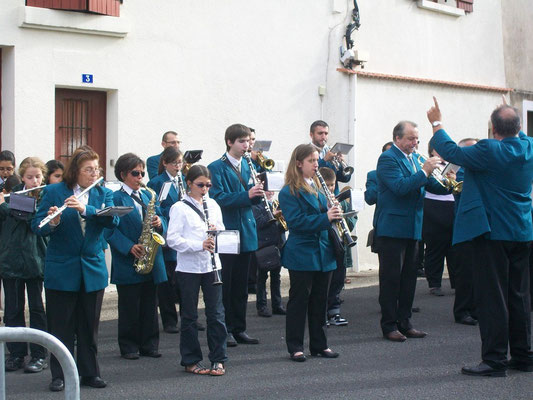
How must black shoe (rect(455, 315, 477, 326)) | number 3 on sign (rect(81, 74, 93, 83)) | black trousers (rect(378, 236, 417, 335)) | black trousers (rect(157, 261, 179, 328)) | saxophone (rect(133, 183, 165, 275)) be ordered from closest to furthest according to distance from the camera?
saxophone (rect(133, 183, 165, 275))
black trousers (rect(378, 236, 417, 335))
black trousers (rect(157, 261, 179, 328))
black shoe (rect(455, 315, 477, 326))
number 3 on sign (rect(81, 74, 93, 83))

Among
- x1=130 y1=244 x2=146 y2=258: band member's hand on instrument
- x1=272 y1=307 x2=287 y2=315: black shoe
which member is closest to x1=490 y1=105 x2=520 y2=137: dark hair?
x1=130 y1=244 x2=146 y2=258: band member's hand on instrument

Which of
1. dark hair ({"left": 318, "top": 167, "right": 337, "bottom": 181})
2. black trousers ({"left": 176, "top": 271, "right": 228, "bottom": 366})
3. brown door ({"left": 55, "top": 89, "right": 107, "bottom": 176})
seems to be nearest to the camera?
black trousers ({"left": 176, "top": 271, "right": 228, "bottom": 366})

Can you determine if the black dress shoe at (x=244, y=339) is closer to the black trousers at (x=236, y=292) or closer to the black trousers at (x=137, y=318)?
the black trousers at (x=236, y=292)

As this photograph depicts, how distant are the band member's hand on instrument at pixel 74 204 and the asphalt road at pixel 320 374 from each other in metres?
1.41

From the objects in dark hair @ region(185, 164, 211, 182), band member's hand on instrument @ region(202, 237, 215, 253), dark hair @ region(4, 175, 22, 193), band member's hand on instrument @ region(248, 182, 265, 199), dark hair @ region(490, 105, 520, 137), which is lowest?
band member's hand on instrument @ region(202, 237, 215, 253)

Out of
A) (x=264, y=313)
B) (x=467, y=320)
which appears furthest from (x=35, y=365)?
(x=467, y=320)

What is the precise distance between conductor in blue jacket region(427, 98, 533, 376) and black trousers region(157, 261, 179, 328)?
10.3 feet

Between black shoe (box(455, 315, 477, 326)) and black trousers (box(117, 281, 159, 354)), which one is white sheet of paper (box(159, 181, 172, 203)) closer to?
black trousers (box(117, 281, 159, 354))

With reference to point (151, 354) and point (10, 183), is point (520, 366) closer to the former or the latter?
point (151, 354)

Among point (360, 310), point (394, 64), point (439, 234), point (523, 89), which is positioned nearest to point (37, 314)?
point (360, 310)

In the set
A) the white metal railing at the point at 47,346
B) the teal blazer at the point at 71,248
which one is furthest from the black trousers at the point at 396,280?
the white metal railing at the point at 47,346

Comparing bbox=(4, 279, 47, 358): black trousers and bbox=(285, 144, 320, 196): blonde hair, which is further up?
bbox=(285, 144, 320, 196): blonde hair

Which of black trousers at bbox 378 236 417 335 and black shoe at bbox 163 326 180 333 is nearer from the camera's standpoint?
black trousers at bbox 378 236 417 335

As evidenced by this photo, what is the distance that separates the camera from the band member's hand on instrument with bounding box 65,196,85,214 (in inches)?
257
